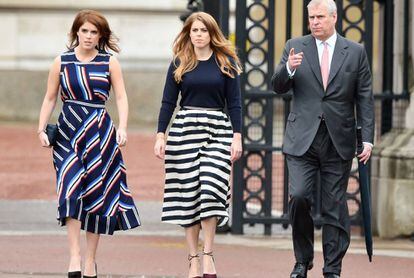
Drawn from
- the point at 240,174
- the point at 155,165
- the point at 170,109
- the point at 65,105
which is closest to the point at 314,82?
the point at 170,109

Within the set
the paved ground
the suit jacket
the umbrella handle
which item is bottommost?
the paved ground

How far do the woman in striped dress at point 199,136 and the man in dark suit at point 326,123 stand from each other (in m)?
0.41

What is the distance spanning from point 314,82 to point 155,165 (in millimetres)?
9117

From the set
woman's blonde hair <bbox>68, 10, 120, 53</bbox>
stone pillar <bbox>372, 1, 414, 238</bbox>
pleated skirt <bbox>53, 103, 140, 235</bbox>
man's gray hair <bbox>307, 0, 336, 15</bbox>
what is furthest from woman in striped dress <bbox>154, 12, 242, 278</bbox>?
stone pillar <bbox>372, 1, 414, 238</bbox>

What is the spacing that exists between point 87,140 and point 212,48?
3.35 ft

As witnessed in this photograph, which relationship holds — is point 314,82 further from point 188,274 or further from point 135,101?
point 135,101

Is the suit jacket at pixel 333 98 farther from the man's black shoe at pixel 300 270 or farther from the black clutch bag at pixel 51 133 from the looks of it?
the black clutch bag at pixel 51 133

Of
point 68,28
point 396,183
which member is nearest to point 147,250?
point 396,183

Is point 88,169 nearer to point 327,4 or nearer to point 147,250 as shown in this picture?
point 327,4

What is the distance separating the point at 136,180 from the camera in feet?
52.1

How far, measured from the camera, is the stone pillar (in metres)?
11.1

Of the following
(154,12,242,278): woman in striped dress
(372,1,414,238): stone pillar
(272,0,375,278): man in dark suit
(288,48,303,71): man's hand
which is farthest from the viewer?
(372,1,414,238): stone pillar

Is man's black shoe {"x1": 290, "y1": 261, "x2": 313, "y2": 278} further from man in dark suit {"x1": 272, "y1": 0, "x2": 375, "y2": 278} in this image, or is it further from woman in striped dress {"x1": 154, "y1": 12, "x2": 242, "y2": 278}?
woman in striped dress {"x1": 154, "y1": 12, "x2": 242, "y2": 278}

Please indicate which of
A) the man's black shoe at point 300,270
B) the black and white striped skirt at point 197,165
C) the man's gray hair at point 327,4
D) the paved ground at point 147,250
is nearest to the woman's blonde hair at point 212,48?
the black and white striped skirt at point 197,165
